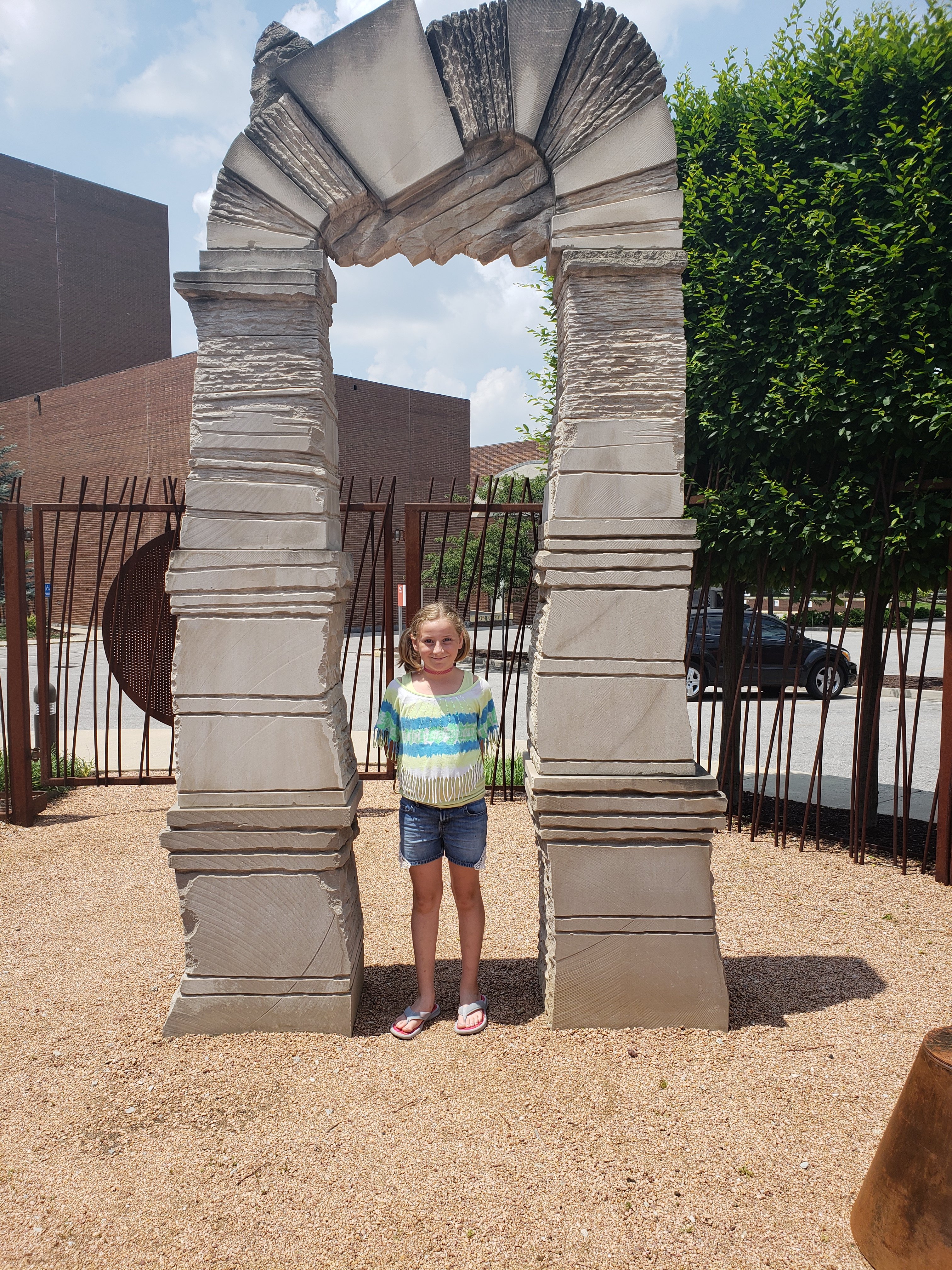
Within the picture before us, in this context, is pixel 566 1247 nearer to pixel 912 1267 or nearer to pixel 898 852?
pixel 912 1267

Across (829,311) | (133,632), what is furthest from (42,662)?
(829,311)

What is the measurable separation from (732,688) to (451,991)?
3481 millimetres

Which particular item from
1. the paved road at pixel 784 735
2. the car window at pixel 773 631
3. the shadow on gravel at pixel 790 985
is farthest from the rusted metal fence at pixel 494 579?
the car window at pixel 773 631

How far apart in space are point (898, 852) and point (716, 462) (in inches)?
112

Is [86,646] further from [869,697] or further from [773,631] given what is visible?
[773,631]

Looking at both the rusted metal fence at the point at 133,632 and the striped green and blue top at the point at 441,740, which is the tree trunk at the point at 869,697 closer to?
the rusted metal fence at the point at 133,632

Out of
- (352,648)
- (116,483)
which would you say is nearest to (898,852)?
(352,648)

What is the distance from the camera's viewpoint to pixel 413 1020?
113 inches

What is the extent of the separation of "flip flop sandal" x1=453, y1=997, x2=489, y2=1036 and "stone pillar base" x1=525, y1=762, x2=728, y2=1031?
25 centimetres

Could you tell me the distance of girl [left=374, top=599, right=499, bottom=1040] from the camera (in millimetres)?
2779

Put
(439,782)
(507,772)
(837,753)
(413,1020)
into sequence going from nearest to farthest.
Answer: (439,782) → (413,1020) → (507,772) → (837,753)

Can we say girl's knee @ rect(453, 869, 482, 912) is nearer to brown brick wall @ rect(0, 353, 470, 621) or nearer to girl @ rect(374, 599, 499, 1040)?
girl @ rect(374, 599, 499, 1040)

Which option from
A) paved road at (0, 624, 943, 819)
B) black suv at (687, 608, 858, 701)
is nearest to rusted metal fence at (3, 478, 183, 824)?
paved road at (0, 624, 943, 819)

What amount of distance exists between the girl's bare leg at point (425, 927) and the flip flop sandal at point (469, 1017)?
0.03m
